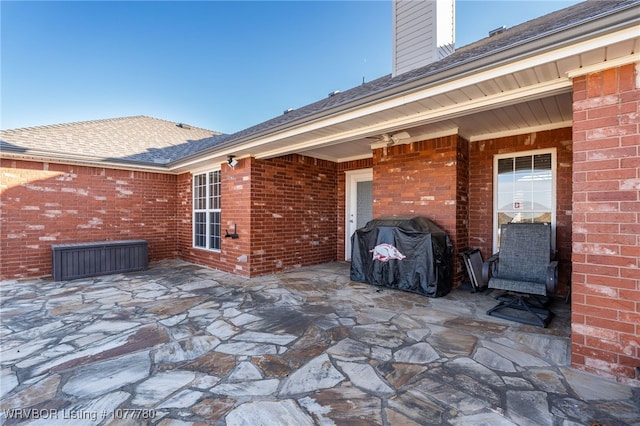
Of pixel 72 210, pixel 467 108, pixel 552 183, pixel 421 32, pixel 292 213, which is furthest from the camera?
pixel 292 213

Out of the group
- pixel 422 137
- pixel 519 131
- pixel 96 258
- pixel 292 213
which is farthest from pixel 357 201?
pixel 96 258

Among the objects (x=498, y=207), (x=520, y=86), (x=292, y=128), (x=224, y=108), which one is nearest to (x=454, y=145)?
(x=498, y=207)

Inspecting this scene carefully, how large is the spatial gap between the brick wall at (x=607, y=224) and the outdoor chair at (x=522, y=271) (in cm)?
100

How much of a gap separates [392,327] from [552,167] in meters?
3.54

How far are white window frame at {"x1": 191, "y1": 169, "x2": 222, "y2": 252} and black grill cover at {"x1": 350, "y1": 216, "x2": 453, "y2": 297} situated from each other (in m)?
3.43

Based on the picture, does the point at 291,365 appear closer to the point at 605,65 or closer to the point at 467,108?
the point at 467,108

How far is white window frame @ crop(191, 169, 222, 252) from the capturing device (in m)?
6.53

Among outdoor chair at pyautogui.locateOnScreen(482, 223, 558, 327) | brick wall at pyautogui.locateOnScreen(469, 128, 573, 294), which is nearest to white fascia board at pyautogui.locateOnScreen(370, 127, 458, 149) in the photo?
brick wall at pyautogui.locateOnScreen(469, 128, 573, 294)

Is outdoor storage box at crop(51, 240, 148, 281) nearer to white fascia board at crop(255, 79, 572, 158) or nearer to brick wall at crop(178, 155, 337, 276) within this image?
brick wall at crop(178, 155, 337, 276)

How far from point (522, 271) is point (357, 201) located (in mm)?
3910

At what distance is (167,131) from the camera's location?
30.7ft

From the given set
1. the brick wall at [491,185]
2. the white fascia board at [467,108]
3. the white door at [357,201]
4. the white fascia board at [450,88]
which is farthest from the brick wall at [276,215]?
the brick wall at [491,185]

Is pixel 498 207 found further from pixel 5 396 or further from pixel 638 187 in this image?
pixel 5 396

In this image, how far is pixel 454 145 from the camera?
445 cm
